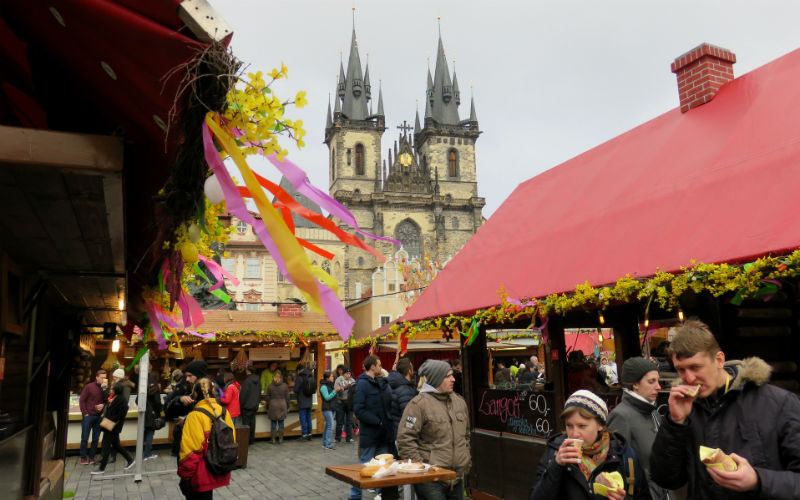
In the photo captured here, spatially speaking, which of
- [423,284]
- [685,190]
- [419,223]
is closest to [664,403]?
[685,190]

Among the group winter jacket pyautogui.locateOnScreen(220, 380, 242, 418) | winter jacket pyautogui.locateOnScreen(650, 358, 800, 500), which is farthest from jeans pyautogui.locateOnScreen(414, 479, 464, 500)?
winter jacket pyautogui.locateOnScreen(220, 380, 242, 418)

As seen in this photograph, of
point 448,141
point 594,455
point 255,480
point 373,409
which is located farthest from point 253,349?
point 448,141

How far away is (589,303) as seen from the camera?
590cm

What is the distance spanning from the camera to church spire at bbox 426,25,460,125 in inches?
2537

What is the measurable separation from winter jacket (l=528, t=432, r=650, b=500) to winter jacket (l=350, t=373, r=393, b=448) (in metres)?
4.69

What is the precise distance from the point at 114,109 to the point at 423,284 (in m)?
39.1

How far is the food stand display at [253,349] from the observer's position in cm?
1346

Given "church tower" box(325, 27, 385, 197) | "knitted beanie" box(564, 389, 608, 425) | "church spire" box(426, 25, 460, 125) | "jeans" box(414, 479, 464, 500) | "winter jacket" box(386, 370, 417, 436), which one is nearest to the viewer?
"knitted beanie" box(564, 389, 608, 425)

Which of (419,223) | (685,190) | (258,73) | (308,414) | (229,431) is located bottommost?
(308,414)

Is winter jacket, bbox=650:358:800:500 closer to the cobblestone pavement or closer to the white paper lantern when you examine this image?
the white paper lantern

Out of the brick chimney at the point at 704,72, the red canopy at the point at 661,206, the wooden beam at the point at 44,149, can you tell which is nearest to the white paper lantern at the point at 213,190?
the wooden beam at the point at 44,149

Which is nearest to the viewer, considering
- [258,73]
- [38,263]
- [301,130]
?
[258,73]

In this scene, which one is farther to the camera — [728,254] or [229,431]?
[229,431]

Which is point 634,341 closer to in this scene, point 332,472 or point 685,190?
point 685,190
